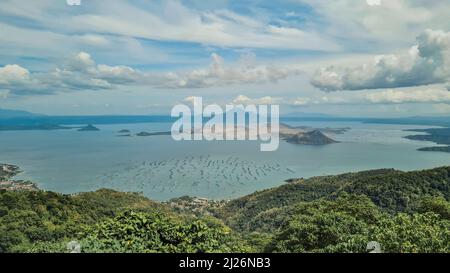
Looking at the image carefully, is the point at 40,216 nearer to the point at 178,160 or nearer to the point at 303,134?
the point at 178,160

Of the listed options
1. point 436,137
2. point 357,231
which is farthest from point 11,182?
point 436,137

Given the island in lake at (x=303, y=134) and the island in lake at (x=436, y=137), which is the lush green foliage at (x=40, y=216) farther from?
the island in lake at (x=436, y=137)

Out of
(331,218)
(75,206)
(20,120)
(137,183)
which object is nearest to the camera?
(331,218)

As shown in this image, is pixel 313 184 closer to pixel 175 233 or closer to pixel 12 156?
pixel 175 233

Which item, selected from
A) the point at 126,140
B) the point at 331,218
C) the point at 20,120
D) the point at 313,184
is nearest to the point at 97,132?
the point at 126,140

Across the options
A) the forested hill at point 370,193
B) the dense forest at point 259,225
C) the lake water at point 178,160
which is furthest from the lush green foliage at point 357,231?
the lake water at point 178,160

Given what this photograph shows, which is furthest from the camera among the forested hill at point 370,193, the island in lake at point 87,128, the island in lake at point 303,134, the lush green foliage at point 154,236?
the island in lake at point 303,134

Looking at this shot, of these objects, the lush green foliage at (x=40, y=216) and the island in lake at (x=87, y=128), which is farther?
the island in lake at (x=87, y=128)
